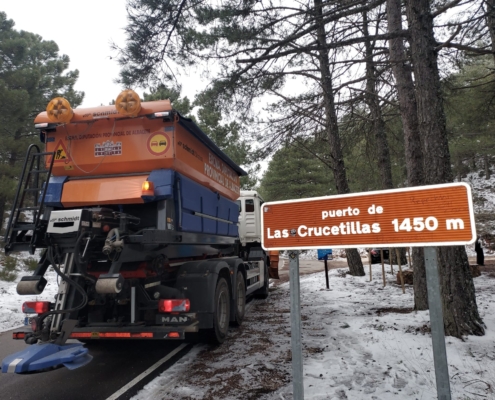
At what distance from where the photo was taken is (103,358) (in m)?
4.84

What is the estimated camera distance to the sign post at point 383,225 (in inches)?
78.0

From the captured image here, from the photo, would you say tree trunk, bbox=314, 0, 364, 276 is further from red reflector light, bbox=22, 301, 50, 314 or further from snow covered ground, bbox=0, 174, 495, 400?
red reflector light, bbox=22, 301, 50, 314

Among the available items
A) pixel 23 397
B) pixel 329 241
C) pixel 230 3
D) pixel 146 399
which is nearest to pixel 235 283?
pixel 146 399

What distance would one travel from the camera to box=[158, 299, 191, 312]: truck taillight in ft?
14.3

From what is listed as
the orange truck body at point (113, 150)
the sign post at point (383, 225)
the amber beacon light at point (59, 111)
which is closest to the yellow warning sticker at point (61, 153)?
the orange truck body at point (113, 150)

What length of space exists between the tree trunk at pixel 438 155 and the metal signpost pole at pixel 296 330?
9.57 ft

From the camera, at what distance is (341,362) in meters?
4.10

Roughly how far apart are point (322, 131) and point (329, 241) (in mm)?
10285

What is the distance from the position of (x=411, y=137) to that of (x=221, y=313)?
456cm

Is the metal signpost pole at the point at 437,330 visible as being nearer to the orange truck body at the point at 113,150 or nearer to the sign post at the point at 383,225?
the sign post at the point at 383,225

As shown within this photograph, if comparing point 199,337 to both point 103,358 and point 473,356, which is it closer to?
point 103,358

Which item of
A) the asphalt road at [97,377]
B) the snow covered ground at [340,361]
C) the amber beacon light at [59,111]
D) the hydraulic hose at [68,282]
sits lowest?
the asphalt road at [97,377]

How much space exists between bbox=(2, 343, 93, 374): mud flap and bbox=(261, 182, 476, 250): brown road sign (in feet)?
7.27

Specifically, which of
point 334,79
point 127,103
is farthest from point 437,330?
point 334,79
